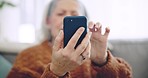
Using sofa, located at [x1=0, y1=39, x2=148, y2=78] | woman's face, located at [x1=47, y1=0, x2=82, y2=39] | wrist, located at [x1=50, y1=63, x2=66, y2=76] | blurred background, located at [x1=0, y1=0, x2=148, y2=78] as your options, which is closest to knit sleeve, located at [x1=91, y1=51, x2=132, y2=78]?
wrist, located at [x1=50, y1=63, x2=66, y2=76]

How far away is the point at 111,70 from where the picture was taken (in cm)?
97

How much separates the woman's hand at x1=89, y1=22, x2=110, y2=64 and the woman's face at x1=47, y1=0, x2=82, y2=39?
49 centimetres

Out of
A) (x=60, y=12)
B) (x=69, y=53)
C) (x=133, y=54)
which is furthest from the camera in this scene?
(x=133, y=54)

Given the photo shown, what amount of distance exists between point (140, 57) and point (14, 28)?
3.58 feet

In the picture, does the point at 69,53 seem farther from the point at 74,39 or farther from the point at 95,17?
the point at 95,17

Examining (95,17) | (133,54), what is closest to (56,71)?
(133,54)

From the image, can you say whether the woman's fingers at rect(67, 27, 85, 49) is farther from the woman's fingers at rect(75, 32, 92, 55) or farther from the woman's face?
the woman's face

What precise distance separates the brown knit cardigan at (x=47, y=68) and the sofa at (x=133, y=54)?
40 cm

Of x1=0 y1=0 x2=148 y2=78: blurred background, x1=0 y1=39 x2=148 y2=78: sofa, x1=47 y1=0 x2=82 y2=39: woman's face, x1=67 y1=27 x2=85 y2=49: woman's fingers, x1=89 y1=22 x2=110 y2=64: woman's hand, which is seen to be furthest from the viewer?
x1=0 y1=0 x2=148 y2=78: blurred background

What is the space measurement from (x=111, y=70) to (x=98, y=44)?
115 millimetres

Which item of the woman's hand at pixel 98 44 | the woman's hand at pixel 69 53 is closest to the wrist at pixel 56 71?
the woman's hand at pixel 69 53

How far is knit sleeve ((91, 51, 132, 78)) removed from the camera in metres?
0.97

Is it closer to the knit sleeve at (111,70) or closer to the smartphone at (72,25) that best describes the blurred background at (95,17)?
the knit sleeve at (111,70)

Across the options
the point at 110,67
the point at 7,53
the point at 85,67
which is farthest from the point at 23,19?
the point at 110,67
